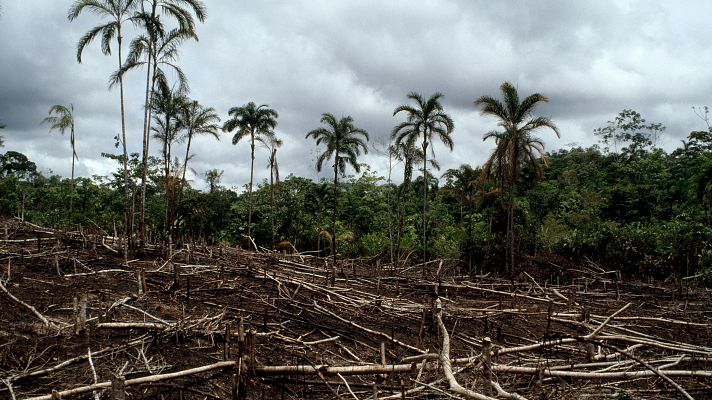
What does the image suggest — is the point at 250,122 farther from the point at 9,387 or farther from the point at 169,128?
the point at 9,387

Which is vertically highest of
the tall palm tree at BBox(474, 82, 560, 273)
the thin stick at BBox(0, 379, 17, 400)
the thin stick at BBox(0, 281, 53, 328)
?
the tall palm tree at BBox(474, 82, 560, 273)

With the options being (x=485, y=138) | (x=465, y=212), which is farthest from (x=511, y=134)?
(x=465, y=212)

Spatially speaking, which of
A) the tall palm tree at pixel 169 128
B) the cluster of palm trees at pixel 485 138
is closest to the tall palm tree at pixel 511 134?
the cluster of palm trees at pixel 485 138

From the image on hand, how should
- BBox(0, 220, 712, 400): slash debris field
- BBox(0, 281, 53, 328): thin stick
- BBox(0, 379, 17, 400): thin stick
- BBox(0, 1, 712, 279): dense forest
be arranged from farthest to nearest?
1. BBox(0, 1, 712, 279): dense forest
2. BBox(0, 281, 53, 328): thin stick
3. BBox(0, 220, 712, 400): slash debris field
4. BBox(0, 379, 17, 400): thin stick

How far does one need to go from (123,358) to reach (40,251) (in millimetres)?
6948

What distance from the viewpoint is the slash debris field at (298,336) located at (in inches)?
197

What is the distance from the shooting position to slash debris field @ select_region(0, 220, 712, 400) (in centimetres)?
502

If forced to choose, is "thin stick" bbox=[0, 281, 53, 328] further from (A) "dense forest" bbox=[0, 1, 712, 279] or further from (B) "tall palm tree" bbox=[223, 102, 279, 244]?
(B) "tall palm tree" bbox=[223, 102, 279, 244]

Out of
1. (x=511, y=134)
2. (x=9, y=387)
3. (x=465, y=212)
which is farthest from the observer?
(x=465, y=212)

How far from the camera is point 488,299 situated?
11711 millimetres

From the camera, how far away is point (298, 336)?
7.29 metres

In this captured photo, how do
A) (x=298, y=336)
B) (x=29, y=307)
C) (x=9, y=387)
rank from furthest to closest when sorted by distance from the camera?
(x=298, y=336)
(x=29, y=307)
(x=9, y=387)

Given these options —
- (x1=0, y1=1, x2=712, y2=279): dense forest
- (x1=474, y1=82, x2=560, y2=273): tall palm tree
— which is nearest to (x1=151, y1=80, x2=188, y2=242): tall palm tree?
(x1=0, y1=1, x2=712, y2=279): dense forest

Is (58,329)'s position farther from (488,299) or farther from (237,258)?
(488,299)
